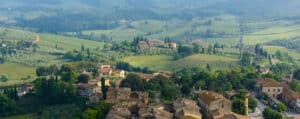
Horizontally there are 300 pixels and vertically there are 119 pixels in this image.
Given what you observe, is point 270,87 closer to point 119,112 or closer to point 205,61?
point 119,112

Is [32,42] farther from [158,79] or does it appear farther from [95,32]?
[158,79]

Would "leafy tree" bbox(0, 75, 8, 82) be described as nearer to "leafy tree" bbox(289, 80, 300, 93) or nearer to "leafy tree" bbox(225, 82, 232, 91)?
"leafy tree" bbox(225, 82, 232, 91)

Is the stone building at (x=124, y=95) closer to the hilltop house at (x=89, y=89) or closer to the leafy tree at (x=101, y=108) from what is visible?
the leafy tree at (x=101, y=108)

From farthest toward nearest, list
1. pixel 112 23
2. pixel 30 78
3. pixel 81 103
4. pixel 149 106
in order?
pixel 112 23 < pixel 30 78 < pixel 81 103 < pixel 149 106

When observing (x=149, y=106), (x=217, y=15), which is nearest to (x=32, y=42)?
(x=149, y=106)

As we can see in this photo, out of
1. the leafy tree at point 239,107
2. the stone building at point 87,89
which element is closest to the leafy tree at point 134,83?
the stone building at point 87,89
